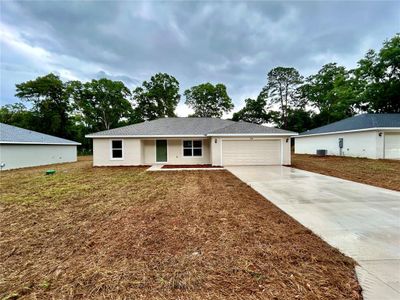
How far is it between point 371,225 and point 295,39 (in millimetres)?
13968

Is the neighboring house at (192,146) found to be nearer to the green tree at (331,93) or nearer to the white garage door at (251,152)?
the white garage door at (251,152)

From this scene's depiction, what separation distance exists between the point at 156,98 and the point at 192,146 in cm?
2635

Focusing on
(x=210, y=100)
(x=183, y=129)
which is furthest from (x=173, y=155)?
(x=210, y=100)

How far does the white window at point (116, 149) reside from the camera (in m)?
14.0

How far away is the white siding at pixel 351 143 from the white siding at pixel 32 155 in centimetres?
2779

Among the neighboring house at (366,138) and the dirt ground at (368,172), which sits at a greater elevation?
the neighboring house at (366,138)

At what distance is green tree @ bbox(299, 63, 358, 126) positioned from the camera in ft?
94.8

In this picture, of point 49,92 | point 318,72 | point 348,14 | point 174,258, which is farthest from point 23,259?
point 318,72

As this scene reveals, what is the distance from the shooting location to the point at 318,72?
3666 centimetres

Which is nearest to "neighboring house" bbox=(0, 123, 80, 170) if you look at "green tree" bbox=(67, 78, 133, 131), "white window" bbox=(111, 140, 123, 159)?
"white window" bbox=(111, 140, 123, 159)

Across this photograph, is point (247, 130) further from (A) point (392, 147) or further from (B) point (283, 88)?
(B) point (283, 88)

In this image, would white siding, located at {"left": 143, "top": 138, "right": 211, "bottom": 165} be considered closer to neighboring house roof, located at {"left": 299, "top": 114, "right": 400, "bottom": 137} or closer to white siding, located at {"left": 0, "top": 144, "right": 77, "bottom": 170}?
white siding, located at {"left": 0, "top": 144, "right": 77, "bottom": 170}

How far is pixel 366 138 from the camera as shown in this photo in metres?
16.8

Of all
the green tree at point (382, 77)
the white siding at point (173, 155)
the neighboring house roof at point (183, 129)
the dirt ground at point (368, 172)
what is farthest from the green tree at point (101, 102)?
the green tree at point (382, 77)
